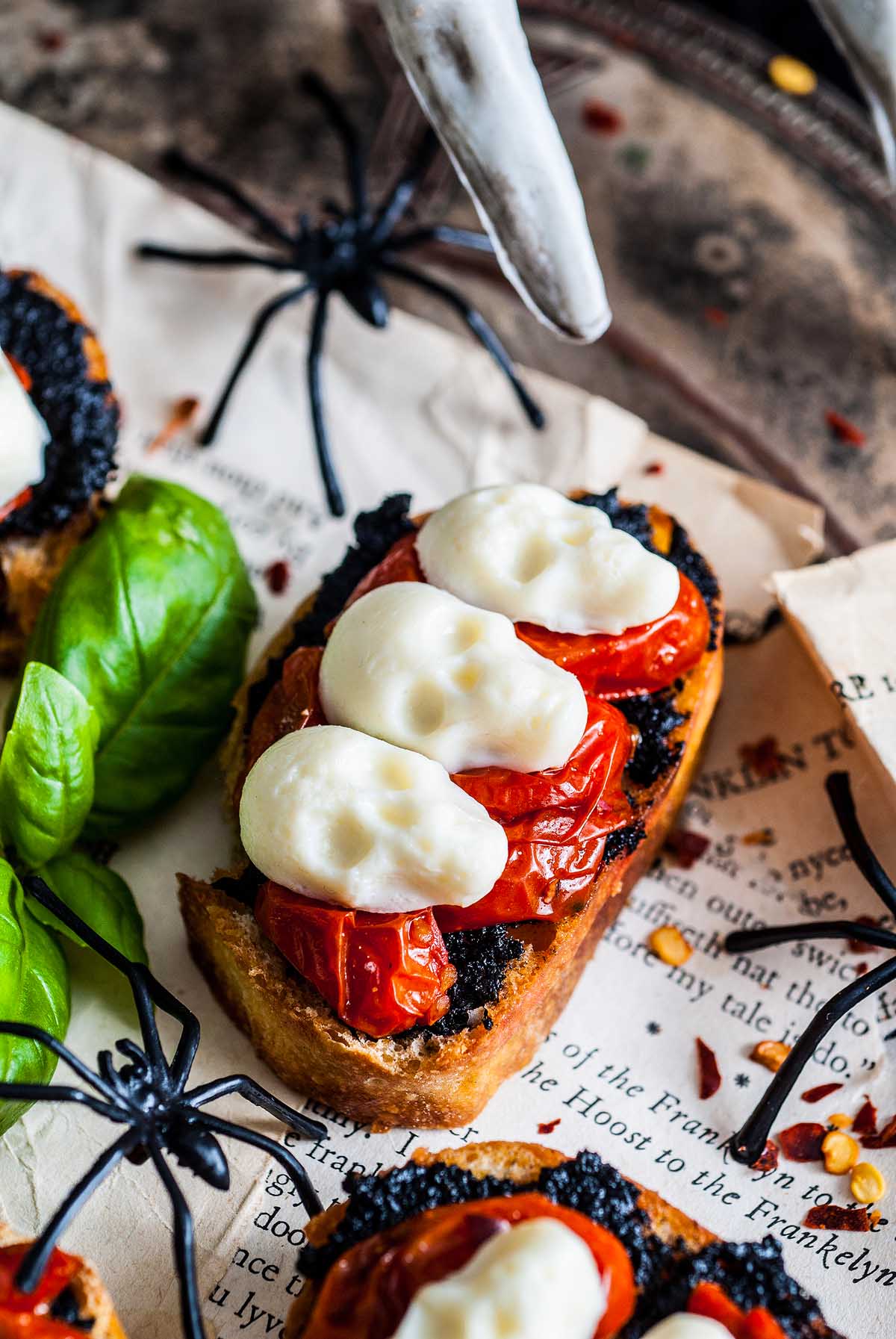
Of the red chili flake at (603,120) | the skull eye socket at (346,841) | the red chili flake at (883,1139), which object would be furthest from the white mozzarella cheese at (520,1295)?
the red chili flake at (603,120)

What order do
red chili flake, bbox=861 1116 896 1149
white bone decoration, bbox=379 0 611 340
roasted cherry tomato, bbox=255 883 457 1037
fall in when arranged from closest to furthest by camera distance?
1. roasted cherry tomato, bbox=255 883 457 1037
2. red chili flake, bbox=861 1116 896 1149
3. white bone decoration, bbox=379 0 611 340

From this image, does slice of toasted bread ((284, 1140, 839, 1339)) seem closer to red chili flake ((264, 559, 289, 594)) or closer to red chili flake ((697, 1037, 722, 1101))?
red chili flake ((697, 1037, 722, 1101))

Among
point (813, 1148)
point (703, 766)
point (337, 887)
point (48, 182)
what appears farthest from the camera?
point (48, 182)

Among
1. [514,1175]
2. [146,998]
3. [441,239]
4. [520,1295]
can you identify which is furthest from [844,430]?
[520,1295]

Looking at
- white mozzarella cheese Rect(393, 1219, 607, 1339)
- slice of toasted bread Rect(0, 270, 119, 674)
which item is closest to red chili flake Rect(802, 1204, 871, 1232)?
white mozzarella cheese Rect(393, 1219, 607, 1339)

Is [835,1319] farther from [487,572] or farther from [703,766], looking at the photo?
[487,572]

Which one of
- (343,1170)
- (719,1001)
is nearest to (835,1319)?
(719,1001)

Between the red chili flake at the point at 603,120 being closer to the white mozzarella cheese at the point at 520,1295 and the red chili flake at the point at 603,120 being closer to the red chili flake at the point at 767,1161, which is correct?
the red chili flake at the point at 767,1161
